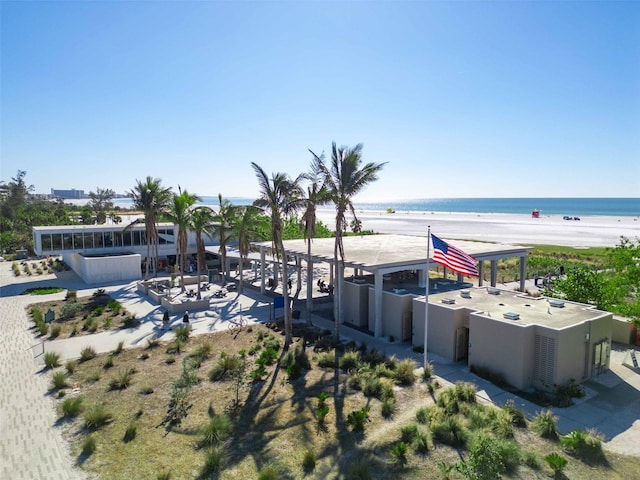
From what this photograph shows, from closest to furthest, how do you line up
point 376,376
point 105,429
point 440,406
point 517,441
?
point 517,441 → point 105,429 → point 440,406 → point 376,376

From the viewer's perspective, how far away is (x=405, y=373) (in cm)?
1459

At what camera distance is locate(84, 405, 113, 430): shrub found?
11477mm

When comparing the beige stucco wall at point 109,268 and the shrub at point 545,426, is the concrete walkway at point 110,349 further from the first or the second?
the beige stucco wall at point 109,268

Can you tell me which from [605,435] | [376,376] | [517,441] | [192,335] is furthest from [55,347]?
[605,435]

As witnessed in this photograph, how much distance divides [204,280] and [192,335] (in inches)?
566

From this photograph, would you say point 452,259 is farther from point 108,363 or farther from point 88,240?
point 88,240

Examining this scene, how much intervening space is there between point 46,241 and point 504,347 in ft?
116

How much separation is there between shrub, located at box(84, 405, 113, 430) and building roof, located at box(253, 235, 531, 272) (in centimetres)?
1192

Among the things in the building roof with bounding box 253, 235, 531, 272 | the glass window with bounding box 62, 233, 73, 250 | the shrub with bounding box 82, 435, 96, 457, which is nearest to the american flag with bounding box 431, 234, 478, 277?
the building roof with bounding box 253, 235, 531, 272

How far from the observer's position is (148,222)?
31344 mm

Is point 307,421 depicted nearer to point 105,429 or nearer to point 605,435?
point 105,429

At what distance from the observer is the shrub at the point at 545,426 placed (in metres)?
10.9

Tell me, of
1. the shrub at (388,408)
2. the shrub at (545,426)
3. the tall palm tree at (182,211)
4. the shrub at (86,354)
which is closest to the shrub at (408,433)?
the shrub at (388,408)

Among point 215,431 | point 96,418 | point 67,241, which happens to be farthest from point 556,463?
point 67,241
